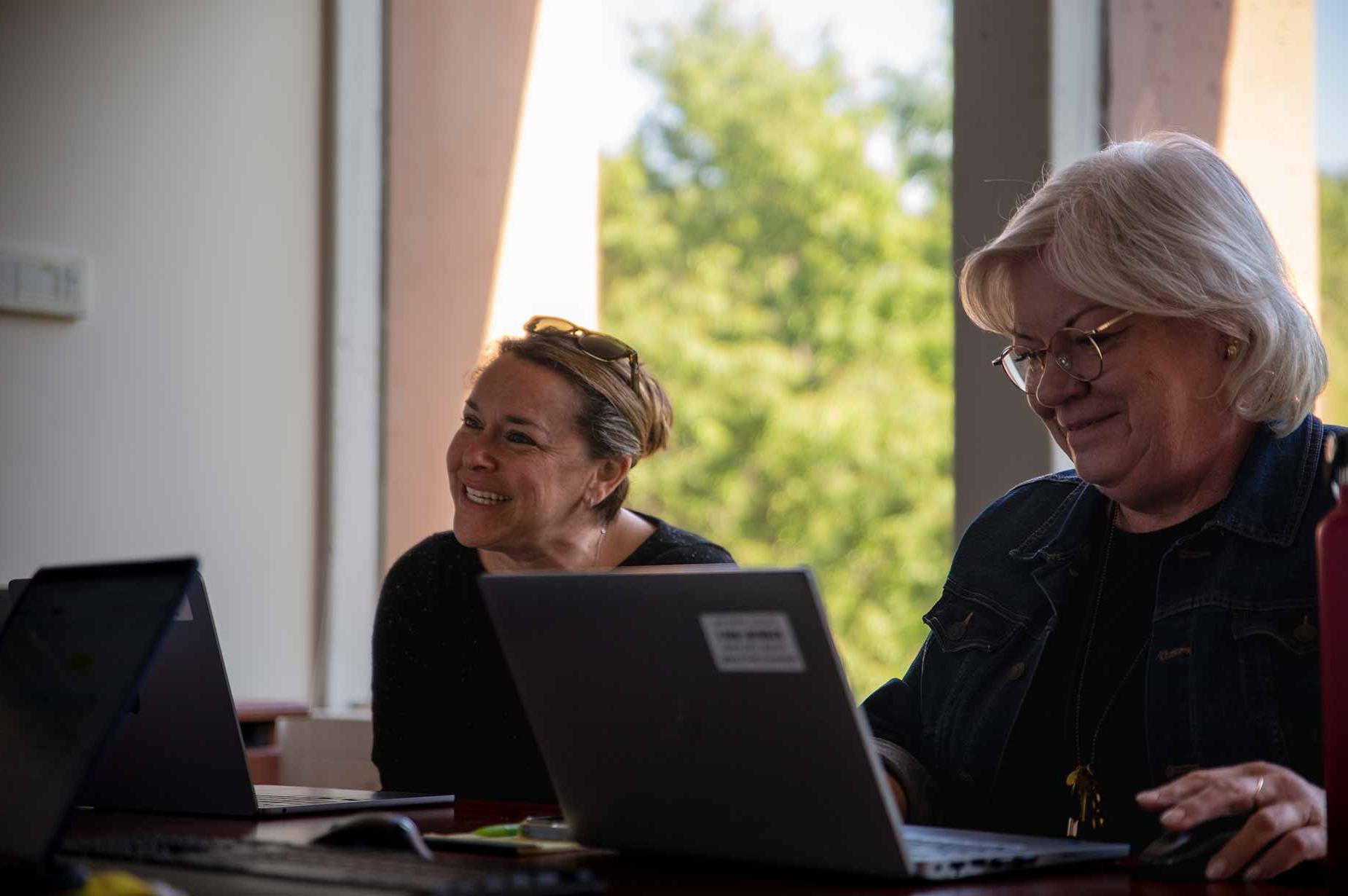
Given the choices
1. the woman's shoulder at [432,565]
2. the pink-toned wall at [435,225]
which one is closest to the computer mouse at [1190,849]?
the woman's shoulder at [432,565]

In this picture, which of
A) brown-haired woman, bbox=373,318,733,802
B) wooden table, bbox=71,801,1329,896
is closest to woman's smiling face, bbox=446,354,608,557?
brown-haired woman, bbox=373,318,733,802

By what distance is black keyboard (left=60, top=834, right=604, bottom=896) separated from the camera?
88 cm

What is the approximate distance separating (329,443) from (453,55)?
3.07ft

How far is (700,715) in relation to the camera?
1.01 metres

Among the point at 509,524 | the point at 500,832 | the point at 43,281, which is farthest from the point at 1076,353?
the point at 43,281

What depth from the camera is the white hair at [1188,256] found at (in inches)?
62.4

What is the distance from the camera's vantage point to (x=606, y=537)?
7.96ft

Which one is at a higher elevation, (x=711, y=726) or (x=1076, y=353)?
(x=1076, y=353)

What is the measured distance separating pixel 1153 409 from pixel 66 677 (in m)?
1.07

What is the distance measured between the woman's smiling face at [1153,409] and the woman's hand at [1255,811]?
580 mm

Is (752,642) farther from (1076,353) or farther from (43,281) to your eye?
(43,281)

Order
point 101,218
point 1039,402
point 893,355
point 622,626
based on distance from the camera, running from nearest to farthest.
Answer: point 622,626, point 1039,402, point 101,218, point 893,355

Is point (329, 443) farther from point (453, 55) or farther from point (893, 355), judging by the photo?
point (893, 355)

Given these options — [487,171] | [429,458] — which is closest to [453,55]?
[487,171]
